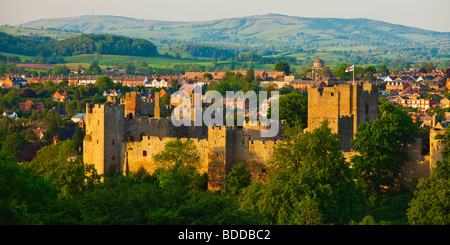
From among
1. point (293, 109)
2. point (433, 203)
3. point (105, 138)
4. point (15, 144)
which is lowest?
point (15, 144)

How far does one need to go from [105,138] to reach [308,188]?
1423 cm

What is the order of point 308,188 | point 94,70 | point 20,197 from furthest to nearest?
point 94,70 < point 308,188 < point 20,197

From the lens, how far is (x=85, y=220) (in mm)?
23406

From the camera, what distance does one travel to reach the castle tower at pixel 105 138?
3900 cm

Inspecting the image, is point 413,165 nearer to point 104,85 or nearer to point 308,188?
point 308,188

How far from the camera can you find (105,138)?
39.1 m

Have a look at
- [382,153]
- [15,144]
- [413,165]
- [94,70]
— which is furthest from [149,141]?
[94,70]

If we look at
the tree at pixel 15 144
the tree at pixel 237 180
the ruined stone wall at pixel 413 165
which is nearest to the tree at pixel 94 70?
the tree at pixel 15 144

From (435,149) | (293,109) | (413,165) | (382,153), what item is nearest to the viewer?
(435,149)

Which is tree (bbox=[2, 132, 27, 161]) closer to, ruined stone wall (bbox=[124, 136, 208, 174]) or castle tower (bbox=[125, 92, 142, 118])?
castle tower (bbox=[125, 92, 142, 118])

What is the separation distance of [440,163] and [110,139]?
17098 millimetres

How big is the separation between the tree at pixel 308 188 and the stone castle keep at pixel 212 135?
4490 millimetres

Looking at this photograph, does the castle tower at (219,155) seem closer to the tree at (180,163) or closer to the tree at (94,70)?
the tree at (180,163)
